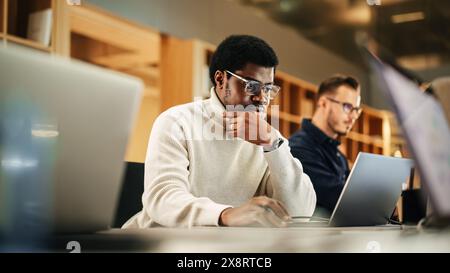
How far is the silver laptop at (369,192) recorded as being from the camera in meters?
1.22

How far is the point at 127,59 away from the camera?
10.9 feet

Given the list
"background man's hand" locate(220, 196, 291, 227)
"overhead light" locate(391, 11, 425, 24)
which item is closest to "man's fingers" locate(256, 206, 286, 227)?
"background man's hand" locate(220, 196, 291, 227)

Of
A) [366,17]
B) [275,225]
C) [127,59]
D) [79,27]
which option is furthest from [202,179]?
[366,17]

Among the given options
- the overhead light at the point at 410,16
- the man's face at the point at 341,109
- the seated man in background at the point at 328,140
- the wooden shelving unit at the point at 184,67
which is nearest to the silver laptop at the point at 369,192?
the seated man in background at the point at 328,140

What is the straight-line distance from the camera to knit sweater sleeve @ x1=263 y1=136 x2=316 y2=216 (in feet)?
4.63

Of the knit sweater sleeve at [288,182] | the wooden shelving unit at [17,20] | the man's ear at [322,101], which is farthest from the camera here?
the man's ear at [322,101]

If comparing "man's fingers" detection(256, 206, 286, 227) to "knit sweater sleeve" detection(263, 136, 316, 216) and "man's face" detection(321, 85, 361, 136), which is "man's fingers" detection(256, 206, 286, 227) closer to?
"knit sweater sleeve" detection(263, 136, 316, 216)

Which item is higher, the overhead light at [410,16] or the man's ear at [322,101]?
the overhead light at [410,16]

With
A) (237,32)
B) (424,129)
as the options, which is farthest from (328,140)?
(424,129)

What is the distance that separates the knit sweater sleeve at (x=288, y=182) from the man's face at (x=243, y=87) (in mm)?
140

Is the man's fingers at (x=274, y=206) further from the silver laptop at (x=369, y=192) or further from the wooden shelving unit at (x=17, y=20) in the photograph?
the wooden shelving unit at (x=17, y=20)

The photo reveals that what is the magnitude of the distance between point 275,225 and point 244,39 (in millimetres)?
683

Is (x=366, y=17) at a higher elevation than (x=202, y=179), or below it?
higher

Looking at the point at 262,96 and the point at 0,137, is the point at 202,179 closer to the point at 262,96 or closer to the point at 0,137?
the point at 262,96
